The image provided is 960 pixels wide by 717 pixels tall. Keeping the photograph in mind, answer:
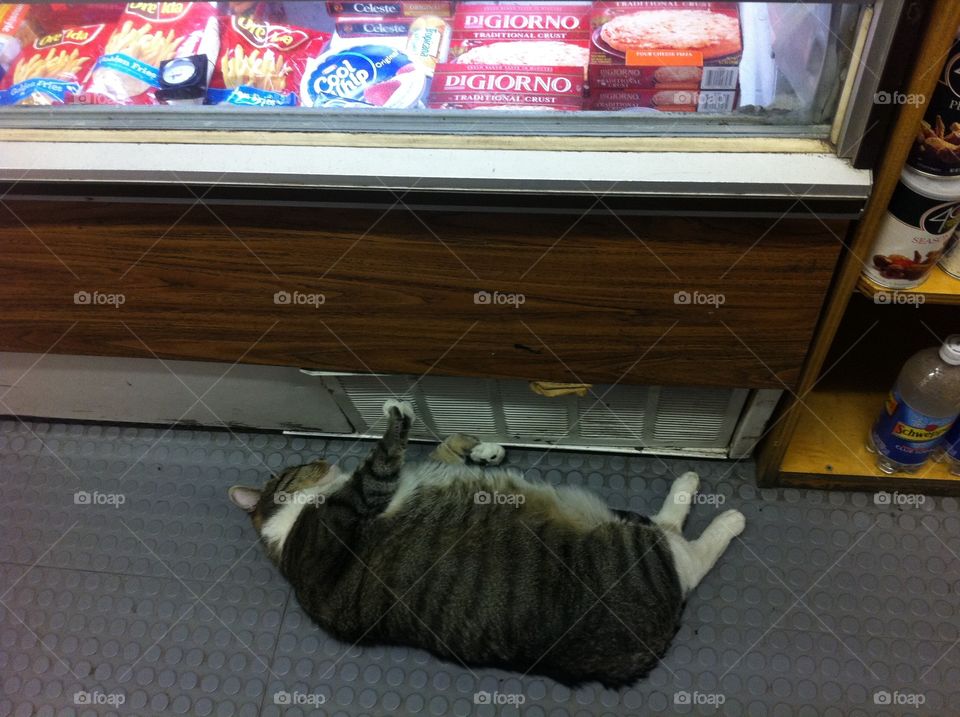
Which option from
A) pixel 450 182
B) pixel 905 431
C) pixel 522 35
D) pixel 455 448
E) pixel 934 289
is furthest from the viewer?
pixel 455 448

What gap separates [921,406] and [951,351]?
0.49 feet

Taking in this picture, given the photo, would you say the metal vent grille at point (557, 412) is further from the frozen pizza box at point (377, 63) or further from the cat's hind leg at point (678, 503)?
the frozen pizza box at point (377, 63)

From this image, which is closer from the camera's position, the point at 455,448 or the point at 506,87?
the point at 506,87

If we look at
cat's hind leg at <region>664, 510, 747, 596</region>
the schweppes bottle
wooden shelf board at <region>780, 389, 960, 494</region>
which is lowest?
cat's hind leg at <region>664, 510, 747, 596</region>

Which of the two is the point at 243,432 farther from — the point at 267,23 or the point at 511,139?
the point at 511,139

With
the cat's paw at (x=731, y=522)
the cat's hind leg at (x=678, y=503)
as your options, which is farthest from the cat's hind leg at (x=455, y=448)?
the cat's paw at (x=731, y=522)

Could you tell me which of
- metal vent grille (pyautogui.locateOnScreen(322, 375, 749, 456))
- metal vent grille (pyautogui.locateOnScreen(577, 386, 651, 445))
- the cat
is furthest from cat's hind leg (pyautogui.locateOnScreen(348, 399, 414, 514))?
metal vent grille (pyautogui.locateOnScreen(577, 386, 651, 445))

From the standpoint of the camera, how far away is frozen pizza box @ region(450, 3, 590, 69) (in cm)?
106

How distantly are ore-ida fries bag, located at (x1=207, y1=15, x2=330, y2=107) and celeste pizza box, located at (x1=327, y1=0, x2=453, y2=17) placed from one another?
0.05m

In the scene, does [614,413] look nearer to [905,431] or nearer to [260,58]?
[905,431]

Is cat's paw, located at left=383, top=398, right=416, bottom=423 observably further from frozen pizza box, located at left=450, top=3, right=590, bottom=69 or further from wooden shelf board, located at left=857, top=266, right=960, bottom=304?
wooden shelf board, located at left=857, top=266, right=960, bottom=304

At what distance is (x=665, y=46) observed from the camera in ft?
3.35

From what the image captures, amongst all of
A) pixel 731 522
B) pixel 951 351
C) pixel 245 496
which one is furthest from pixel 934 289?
pixel 245 496

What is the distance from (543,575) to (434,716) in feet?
1.19
